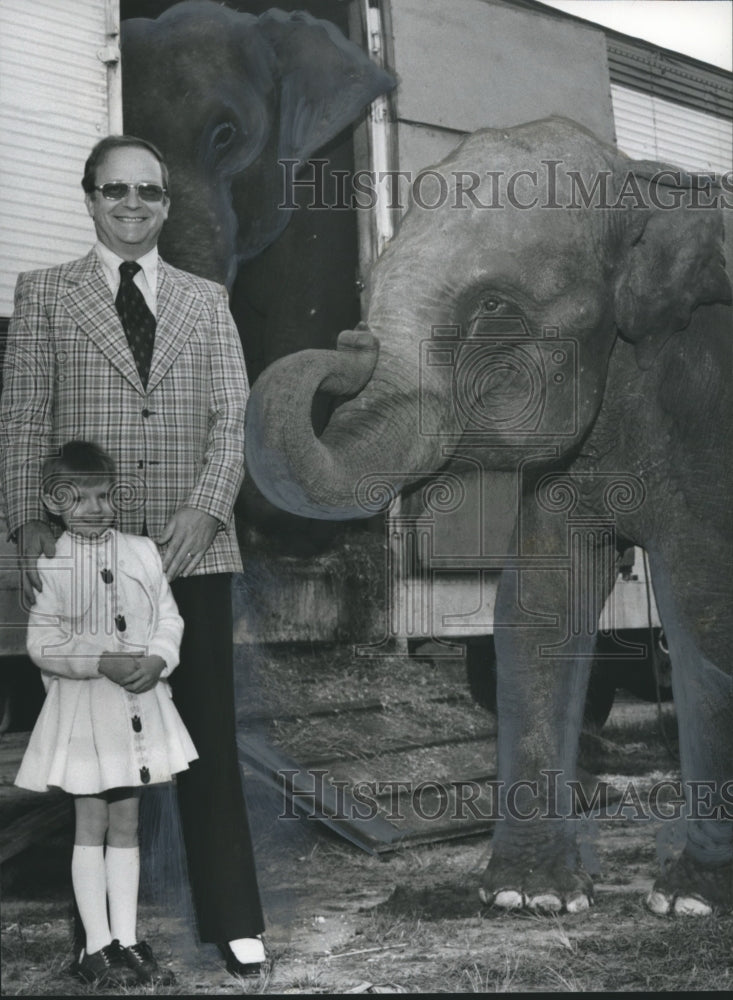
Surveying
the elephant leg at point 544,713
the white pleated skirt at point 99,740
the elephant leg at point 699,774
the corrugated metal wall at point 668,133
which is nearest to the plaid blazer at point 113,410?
the white pleated skirt at point 99,740

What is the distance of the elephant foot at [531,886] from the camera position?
3.57 metres

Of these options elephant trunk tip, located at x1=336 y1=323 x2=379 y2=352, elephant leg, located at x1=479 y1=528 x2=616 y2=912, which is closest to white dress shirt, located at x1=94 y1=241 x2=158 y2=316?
elephant trunk tip, located at x1=336 y1=323 x2=379 y2=352

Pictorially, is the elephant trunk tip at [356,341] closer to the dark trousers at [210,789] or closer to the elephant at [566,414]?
the elephant at [566,414]

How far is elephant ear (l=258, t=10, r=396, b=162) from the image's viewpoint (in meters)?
3.61

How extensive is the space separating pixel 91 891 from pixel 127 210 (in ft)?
5.59

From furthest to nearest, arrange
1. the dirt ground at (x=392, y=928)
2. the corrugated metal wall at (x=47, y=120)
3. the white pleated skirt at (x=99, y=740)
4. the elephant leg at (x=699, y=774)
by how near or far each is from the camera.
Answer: the elephant leg at (x=699, y=774) < the corrugated metal wall at (x=47, y=120) < the dirt ground at (x=392, y=928) < the white pleated skirt at (x=99, y=740)

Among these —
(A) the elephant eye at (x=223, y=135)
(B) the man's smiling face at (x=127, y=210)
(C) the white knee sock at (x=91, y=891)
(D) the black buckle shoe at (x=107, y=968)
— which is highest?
(A) the elephant eye at (x=223, y=135)

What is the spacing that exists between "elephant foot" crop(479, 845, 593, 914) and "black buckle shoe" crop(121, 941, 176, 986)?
3.00ft

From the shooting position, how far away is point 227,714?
129 inches

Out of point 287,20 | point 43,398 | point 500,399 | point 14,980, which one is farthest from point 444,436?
point 14,980

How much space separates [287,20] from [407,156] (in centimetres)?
50

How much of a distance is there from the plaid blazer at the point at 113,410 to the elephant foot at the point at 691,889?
1.51m

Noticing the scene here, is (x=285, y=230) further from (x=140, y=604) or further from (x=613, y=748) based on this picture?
(x=613, y=748)

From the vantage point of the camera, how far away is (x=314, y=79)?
3646mm
